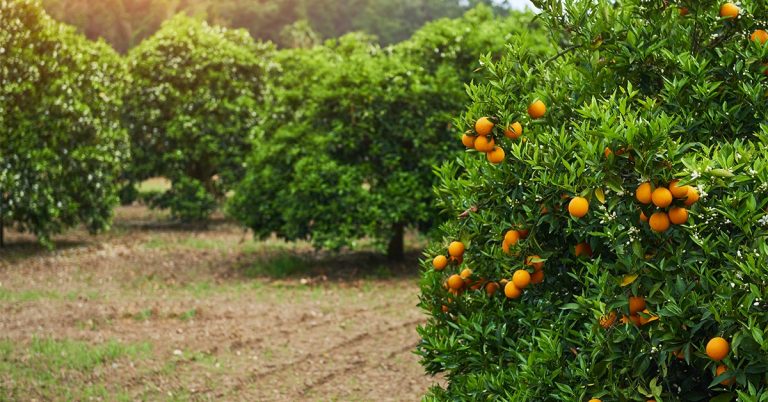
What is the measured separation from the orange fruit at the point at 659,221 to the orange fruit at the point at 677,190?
0.08 m

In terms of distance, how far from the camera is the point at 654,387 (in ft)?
8.75

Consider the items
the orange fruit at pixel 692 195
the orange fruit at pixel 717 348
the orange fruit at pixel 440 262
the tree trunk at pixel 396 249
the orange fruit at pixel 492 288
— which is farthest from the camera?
the tree trunk at pixel 396 249

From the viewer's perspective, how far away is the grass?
6.25 m

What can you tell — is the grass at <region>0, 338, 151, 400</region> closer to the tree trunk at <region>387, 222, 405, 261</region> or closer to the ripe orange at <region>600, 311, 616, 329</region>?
the ripe orange at <region>600, 311, 616, 329</region>

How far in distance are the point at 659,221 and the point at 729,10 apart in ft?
3.64

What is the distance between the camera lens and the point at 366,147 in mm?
11547

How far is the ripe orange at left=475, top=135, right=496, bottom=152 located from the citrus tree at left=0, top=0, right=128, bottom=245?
34.5 feet

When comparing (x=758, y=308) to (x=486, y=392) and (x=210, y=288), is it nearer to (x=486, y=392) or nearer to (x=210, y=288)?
(x=486, y=392)

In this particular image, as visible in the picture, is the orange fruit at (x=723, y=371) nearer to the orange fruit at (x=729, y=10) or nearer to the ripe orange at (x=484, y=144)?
the ripe orange at (x=484, y=144)

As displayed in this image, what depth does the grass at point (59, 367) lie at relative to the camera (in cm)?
625

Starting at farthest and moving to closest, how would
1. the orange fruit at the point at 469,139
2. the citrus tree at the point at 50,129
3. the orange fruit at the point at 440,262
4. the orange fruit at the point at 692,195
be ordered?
the citrus tree at the point at 50,129, the orange fruit at the point at 440,262, the orange fruit at the point at 469,139, the orange fruit at the point at 692,195

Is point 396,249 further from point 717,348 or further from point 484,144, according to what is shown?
point 717,348

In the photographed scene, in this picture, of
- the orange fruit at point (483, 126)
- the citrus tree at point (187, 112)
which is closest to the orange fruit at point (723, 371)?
the orange fruit at point (483, 126)

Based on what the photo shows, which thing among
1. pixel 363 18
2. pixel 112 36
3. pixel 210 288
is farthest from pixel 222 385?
pixel 363 18
